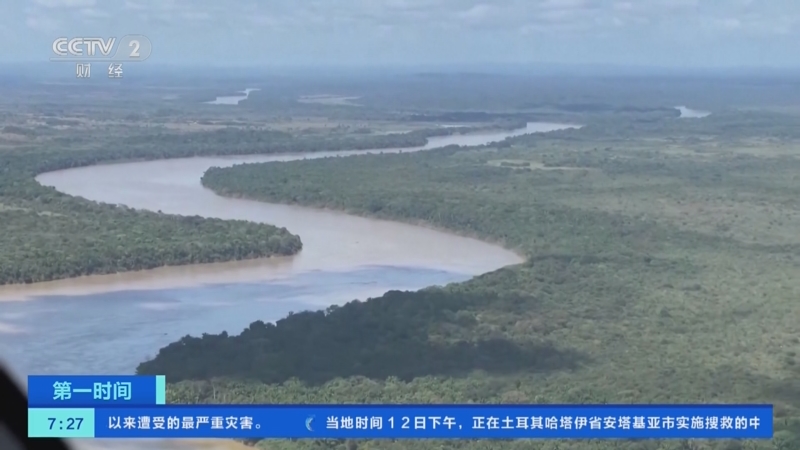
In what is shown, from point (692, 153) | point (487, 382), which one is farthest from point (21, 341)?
point (692, 153)

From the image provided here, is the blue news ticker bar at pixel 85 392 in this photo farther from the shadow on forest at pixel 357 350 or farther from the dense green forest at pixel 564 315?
the shadow on forest at pixel 357 350

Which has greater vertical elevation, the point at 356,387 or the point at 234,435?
the point at 234,435

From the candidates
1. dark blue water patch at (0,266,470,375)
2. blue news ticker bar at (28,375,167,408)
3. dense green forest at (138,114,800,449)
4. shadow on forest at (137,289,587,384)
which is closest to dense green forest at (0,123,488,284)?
dark blue water patch at (0,266,470,375)

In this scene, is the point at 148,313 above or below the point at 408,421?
below

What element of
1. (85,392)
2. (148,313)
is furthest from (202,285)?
(85,392)

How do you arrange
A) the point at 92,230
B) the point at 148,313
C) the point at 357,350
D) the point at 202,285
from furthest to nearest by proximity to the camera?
the point at 92,230 < the point at 202,285 < the point at 148,313 < the point at 357,350

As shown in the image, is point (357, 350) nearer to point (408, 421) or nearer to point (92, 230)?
point (408, 421)

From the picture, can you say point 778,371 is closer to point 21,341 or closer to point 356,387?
point 356,387

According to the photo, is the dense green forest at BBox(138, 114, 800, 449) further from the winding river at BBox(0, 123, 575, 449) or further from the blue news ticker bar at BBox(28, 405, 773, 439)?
the blue news ticker bar at BBox(28, 405, 773, 439)
